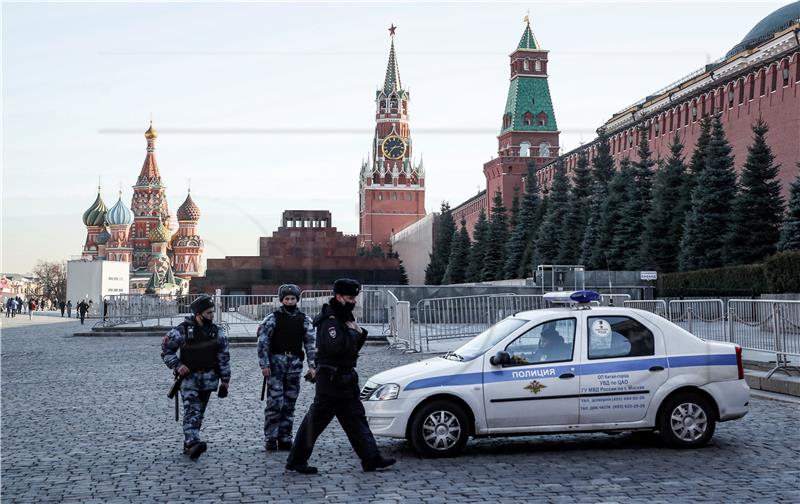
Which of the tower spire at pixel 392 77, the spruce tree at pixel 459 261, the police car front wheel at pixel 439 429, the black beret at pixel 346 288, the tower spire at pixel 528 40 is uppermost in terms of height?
the tower spire at pixel 392 77

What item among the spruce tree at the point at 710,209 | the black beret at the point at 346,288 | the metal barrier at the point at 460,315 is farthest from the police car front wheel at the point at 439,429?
the spruce tree at the point at 710,209

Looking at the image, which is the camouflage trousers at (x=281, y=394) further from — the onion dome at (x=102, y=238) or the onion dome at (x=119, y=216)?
the onion dome at (x=102, y=238)

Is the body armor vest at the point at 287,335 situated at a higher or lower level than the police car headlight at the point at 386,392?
higher

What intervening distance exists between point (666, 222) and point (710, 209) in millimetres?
4132

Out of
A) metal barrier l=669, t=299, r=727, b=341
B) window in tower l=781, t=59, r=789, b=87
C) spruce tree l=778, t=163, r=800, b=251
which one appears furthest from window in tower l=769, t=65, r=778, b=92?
metal barrier l=669, t=299, r=727, b=341

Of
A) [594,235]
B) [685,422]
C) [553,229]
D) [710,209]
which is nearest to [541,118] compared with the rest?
[553,229]

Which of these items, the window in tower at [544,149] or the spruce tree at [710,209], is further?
the window in tower at [544,149]

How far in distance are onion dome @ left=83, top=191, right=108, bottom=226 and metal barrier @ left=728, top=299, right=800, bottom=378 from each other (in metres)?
137

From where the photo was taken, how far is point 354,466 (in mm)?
7887

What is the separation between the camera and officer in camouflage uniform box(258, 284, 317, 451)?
28.1ft

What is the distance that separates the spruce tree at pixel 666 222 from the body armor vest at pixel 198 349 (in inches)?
1249

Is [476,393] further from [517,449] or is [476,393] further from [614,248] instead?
[614,248]

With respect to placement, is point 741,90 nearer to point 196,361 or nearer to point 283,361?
point 283,361

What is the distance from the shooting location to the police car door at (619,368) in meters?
8.35
